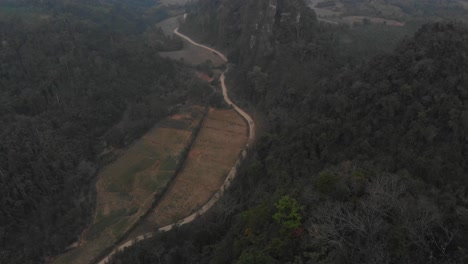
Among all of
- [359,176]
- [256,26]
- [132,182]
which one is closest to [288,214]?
[359,176]

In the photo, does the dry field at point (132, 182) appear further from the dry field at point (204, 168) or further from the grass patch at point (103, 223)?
the dry field at point (204, 168)

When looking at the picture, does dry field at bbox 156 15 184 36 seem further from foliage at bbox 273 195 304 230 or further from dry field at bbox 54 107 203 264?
foliage at bbox 273 195 304 230

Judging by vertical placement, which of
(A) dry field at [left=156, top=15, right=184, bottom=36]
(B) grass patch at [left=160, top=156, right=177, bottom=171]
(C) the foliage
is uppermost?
(C) the foliage

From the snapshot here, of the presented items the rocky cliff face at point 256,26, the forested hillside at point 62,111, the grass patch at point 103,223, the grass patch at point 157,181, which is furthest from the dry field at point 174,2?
the grass patch at point 103,223

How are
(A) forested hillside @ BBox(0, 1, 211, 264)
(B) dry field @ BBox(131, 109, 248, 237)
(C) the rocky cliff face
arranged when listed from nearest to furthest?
1. (A) forested hillside @ BBox(0, 1, 211, 264)
2. (B) dry field @ BBox(131, 109, 248, 237)
3. (C) the rocky cliff face

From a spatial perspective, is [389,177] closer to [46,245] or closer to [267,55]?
[46,245]

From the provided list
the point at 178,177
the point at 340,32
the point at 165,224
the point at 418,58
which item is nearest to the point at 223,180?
the point at 178,177

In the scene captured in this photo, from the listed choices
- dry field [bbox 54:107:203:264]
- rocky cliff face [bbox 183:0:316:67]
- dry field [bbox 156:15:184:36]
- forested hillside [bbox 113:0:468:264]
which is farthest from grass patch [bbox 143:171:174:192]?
dry field [bbox 156:15:184:36]
